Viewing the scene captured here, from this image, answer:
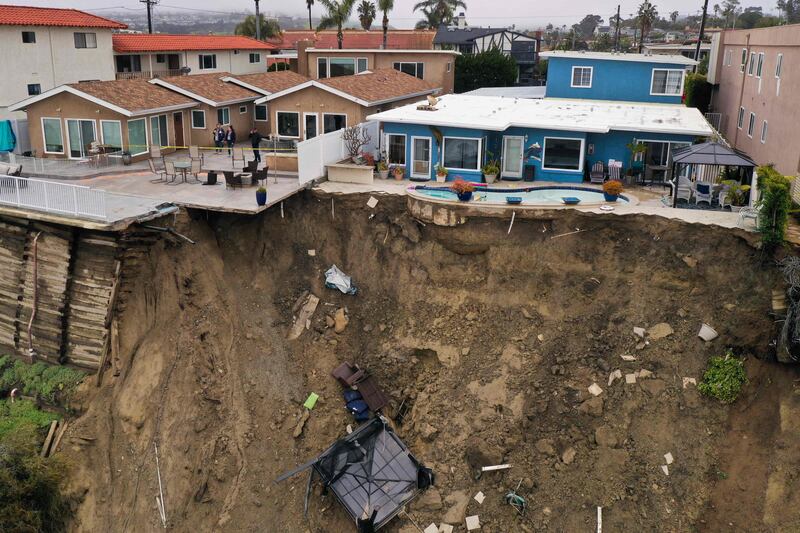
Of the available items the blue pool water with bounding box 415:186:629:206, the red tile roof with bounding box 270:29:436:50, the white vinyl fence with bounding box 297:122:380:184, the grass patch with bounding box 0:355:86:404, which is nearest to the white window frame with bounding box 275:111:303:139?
the white vinyl fence with bounding box 297:122:380:184

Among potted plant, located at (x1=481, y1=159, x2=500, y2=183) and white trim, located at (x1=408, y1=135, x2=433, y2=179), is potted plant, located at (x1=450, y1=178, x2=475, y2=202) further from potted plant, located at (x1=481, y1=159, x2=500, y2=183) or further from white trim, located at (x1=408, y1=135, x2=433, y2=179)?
white trim, located at (x1=408, y1=135, x2=433, y2=179)

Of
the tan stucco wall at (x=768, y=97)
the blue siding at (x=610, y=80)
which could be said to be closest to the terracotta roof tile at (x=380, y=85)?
the blue siding at (x=610, y=80)

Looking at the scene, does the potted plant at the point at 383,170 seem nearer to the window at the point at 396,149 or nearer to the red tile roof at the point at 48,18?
the window at the point at 396,149

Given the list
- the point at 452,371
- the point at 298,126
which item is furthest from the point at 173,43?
the point at 452,371

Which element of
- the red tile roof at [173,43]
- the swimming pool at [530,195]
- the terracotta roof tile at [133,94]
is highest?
the red tile roof at [173,43]

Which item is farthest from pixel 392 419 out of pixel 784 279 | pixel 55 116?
pixel 55 116
